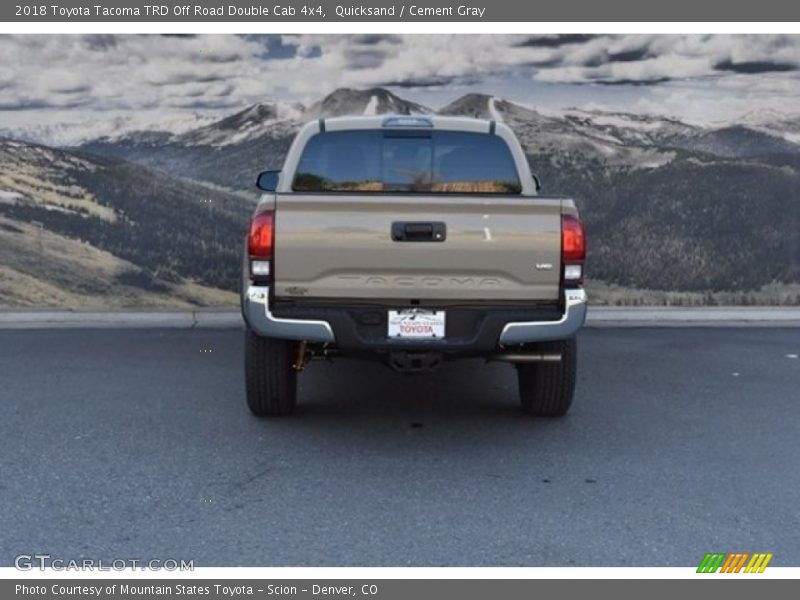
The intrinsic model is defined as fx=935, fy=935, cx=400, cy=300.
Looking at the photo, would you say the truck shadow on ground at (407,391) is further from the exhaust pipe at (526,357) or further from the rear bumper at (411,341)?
the rear bumper at (411,341)

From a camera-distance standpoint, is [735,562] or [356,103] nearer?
[735,562]

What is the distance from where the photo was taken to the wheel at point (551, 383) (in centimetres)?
583

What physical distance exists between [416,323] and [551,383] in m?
1.23

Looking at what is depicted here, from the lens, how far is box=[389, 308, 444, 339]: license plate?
5180mm

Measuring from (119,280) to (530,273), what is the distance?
6.16 metres

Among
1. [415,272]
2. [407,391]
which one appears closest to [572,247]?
[415,272]

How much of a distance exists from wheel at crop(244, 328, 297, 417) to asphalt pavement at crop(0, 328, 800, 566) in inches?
5.3

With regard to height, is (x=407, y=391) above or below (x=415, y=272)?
below

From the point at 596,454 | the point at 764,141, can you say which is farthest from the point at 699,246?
the point at 596,454

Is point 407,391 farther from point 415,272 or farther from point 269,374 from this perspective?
point 415,272

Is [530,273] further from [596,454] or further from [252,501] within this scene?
[252,501]

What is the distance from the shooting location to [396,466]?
5152 mm

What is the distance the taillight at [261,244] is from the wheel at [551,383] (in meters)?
1.83

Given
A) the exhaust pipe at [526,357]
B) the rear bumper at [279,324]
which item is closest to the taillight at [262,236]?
the rear bumper at [279,324]
